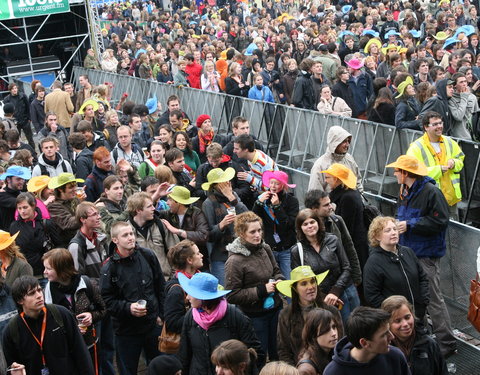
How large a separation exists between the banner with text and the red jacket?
5.96 meters

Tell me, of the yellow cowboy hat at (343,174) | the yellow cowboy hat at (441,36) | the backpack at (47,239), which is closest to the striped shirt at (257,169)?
the yellow cowboy hat at (343,174)

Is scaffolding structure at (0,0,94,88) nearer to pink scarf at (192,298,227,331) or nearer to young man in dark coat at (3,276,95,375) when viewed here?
young man in dark coat at (3,276,95,375)

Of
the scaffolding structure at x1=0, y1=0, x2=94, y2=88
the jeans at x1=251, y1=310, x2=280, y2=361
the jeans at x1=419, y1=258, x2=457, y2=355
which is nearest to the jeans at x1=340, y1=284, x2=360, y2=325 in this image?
the jeans at x1=251, y1=310, x2=280, y2=361

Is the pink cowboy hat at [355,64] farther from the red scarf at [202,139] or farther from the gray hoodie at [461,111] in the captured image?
the red scarf at [202,139]

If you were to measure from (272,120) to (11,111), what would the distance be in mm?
4818

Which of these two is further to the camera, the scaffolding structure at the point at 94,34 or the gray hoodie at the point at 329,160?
the scaffolding structure at the point at 94,34

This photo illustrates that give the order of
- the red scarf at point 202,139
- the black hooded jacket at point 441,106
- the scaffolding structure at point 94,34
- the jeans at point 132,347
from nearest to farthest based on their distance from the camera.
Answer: the jeans at point 132,347 → the black hooded jacket at point 441,106 → the red scarf at point 202,139 → the scaffolding structure at point 94,34

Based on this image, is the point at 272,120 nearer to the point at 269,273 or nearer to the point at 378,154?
the point at 378,154

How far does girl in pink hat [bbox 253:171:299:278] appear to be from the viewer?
848cm

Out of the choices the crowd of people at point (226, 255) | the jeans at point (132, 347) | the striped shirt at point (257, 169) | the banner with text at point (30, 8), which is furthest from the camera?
the banner with text at point (30, 8)

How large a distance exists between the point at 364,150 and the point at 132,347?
574cm

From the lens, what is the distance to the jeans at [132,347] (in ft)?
24.1

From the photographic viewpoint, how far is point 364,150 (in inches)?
474

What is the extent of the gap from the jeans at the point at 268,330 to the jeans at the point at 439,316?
1518 millimetres
